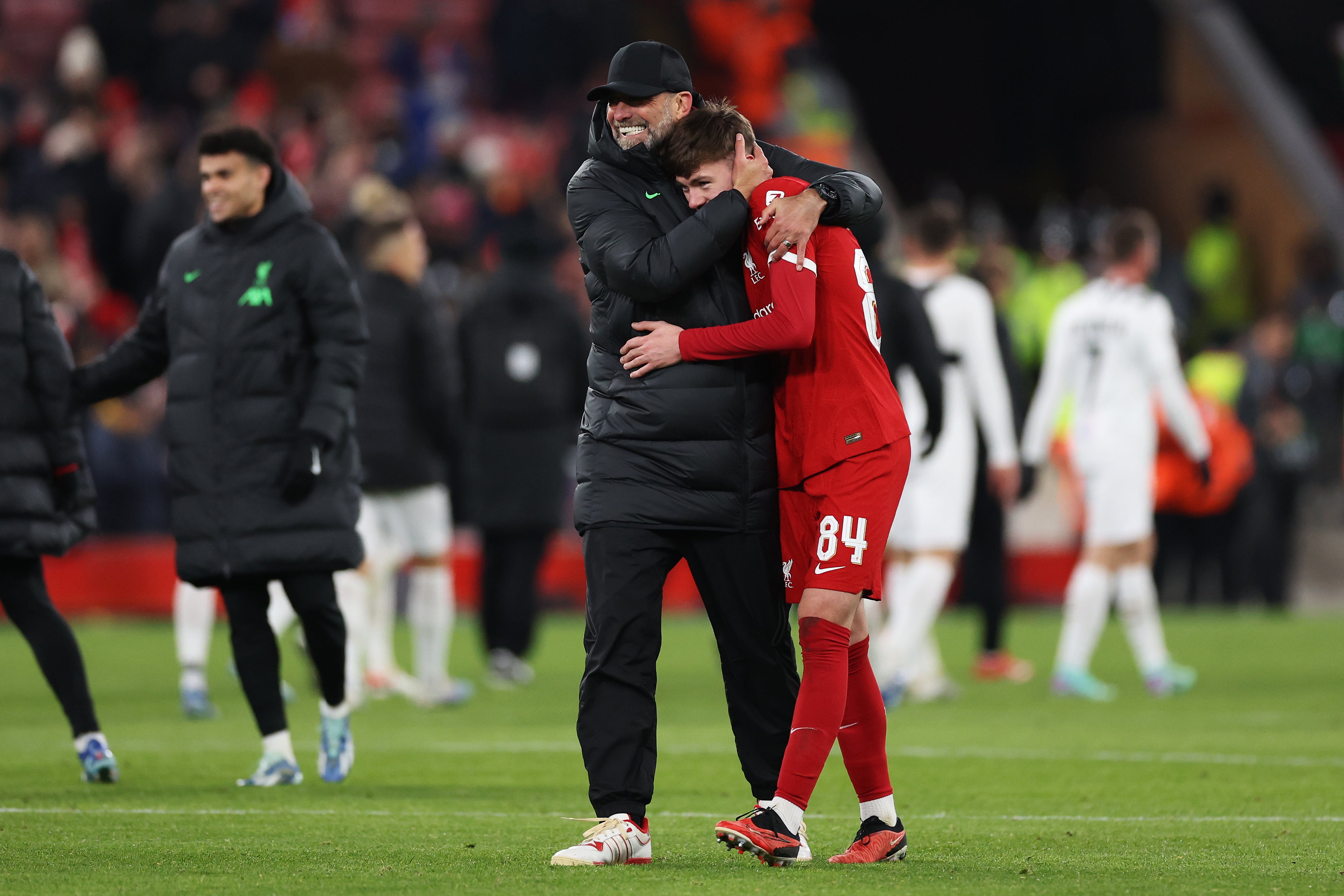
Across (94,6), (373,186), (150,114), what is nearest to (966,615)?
(373,186)

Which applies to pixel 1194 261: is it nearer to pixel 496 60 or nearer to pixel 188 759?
pixel 496 60

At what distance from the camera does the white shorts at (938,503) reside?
1102 cm

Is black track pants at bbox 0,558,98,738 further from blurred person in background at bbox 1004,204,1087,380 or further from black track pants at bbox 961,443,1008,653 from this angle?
blurred person in background at bbox 1004,204,1087,380

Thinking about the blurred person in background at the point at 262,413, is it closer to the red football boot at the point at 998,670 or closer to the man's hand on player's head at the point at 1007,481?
the man's hand on player's head at the point at 1007,481

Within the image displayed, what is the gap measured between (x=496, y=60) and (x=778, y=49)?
3.44 metres

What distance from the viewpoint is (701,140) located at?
5785 millimetres

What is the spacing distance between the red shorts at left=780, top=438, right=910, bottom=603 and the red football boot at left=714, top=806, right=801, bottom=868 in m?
0.61

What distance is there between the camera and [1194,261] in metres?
24.0

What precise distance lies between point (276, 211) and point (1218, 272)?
17.6 m

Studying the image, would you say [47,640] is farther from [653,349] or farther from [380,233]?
[380,233]

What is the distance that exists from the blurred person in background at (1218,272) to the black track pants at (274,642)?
17.2 m

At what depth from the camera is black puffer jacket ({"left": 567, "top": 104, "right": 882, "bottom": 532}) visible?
583 centimetres

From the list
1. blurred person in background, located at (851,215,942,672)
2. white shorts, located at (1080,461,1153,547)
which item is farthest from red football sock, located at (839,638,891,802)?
white shorts, located at (1080,461,1153,547)

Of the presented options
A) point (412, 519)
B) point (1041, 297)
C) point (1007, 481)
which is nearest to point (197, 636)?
point (412, 519)
